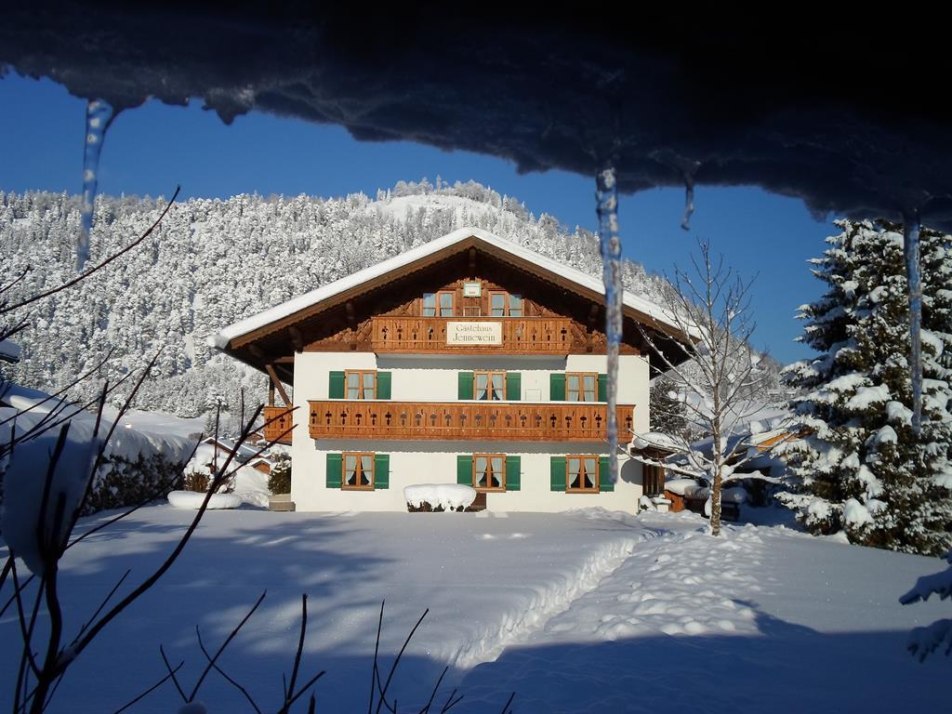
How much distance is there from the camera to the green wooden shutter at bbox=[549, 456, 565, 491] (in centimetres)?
2255

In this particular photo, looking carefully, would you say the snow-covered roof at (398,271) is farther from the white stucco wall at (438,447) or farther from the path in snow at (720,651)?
the path in snow at (720,651)

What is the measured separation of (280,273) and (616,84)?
561 feet

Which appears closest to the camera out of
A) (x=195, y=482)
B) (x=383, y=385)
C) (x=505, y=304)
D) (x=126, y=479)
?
(x=126, y=479)

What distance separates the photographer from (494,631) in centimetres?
753

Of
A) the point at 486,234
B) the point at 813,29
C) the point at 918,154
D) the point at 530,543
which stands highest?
the point at 486,234

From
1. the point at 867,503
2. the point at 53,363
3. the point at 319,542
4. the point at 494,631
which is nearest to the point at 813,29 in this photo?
the point at 494,631

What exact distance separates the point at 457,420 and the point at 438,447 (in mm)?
1384

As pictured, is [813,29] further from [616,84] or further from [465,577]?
[465,577]

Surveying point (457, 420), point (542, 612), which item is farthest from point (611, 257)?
point (457, 420)

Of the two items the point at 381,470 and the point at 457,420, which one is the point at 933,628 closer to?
the point at 457,420

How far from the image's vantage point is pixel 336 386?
22.7 meters

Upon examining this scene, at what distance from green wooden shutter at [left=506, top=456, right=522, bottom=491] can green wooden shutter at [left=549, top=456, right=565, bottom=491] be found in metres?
1.02

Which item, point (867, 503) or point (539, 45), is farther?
point (867, 503)

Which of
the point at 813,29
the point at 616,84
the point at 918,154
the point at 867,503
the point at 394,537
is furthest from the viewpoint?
the point at 867,503
